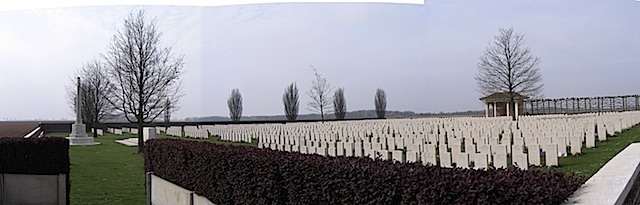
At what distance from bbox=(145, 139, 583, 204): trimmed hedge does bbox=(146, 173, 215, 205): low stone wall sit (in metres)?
0.20

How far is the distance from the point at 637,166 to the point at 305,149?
28.5ft

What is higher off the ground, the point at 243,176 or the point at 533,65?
the point at 533,65

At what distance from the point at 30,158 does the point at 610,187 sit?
936 centimetres

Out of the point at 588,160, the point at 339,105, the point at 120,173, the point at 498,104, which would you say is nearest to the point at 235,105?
the point at 339,105

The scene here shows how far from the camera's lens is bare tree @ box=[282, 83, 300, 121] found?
5122 centimetres

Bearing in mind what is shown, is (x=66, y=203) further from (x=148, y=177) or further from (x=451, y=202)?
(x=451, y=202)

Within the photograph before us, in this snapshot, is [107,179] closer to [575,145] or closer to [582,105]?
[575,145]

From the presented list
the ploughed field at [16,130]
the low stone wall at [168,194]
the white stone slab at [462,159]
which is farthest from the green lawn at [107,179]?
the white stone slab at [462,159]

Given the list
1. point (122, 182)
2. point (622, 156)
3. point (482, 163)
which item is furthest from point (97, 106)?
point (622, 156)

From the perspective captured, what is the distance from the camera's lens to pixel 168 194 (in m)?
8.25

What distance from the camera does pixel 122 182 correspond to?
39.6ft

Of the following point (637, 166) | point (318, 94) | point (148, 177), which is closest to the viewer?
point (637, 166)

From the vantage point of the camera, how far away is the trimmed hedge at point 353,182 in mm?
2900

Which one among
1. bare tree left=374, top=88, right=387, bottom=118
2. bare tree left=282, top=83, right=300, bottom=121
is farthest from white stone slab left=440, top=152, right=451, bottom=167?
bare tree left=374, top=88, right=387, bottom=118
